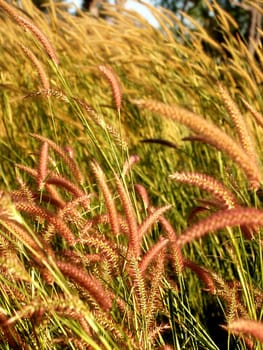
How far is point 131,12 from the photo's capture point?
9.46ft

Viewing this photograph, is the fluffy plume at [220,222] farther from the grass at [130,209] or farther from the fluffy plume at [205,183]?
the fluffy plume at [205,183]

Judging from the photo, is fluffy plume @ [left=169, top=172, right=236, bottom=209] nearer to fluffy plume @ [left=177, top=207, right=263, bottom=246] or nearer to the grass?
the grass

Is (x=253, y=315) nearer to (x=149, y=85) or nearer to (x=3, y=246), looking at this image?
(x=3, y=246)

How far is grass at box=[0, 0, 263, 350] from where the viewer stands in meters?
0.96

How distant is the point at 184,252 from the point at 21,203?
0.97m

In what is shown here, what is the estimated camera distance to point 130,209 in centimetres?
108

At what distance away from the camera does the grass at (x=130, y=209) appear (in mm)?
955

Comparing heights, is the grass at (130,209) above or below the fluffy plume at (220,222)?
below

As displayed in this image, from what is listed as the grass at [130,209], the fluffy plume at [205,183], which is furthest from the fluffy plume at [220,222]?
the fluffy plume at [205,183]

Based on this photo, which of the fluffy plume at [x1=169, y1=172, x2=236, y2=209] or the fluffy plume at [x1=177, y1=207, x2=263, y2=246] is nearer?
the fluffy plume at [x1=177, y1=207, x2=263, y2=246]

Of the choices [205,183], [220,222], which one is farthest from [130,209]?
[220,222]

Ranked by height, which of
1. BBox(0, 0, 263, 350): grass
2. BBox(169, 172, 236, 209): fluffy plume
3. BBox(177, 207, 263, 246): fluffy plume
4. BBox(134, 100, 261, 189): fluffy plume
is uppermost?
BBox(134, 100, 261, 189): fluffy plume

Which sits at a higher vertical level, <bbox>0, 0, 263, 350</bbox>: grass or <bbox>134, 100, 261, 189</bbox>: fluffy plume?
<bbox>134, 100, 261, 189</bbox>: fluffy plume

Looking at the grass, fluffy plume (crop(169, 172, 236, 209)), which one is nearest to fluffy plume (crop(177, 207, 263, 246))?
the grass
